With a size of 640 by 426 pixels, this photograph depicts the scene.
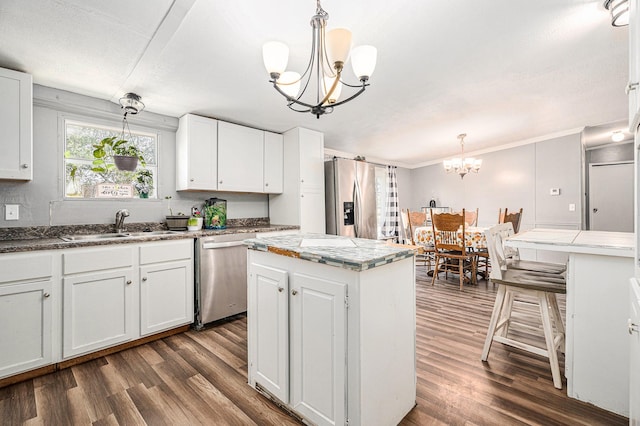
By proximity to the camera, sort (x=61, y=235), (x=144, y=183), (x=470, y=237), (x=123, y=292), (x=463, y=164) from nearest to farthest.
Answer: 1. (x=123, y=292)
2. (x=61, y=235)
3. (x=144, y=183)
4. (x=470, y=237)
5. (x=463, y=164)

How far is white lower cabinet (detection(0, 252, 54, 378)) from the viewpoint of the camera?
1817mm

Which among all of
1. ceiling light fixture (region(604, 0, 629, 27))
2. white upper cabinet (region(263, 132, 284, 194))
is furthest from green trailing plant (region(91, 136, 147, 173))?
ceiling light fixture (region(604, 0, 629, 27))

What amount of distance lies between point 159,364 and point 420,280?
3.49 meters

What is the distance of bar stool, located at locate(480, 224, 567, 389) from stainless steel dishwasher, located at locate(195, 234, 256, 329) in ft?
7.32

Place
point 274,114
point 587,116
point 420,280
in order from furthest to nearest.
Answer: point 420,280
point 587,116
point 274,114

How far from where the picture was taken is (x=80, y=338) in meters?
2.09

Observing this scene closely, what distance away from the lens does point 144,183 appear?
9.87 ft

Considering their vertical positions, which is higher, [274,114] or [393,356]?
[274,114]

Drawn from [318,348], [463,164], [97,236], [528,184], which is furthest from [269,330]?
[528,184]

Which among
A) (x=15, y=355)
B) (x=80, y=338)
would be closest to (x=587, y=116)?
(x=80, y=338)

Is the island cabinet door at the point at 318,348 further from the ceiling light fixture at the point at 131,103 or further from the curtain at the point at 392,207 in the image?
the curtain at the point at 392,207

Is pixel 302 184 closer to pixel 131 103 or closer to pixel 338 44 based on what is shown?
pixel 131 103

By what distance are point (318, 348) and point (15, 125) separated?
267 cm

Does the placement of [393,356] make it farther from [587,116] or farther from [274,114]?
[587,116]
